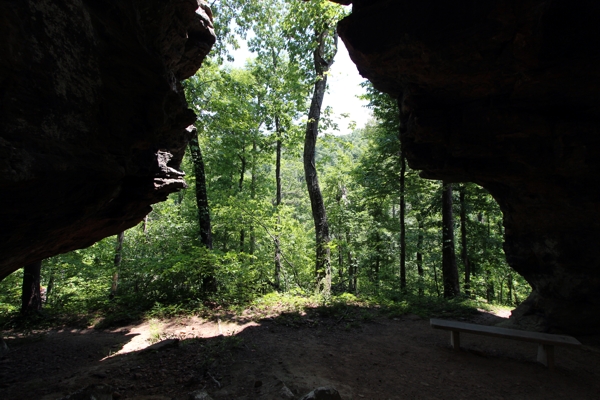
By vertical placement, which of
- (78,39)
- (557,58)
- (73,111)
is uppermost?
(557,58)

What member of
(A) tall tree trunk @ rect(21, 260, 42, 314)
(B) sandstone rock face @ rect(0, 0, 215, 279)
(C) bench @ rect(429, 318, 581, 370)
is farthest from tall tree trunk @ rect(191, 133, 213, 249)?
(C) bench @ rect(429, 318, 581, 370)

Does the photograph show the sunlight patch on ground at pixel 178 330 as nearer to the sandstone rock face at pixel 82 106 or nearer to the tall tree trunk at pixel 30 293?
the sandstone rock face at pixel 82 106

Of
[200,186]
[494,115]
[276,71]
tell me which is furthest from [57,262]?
[494,115]

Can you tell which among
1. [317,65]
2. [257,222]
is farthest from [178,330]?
[317,65]

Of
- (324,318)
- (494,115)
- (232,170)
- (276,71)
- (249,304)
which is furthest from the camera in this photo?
(232,170)

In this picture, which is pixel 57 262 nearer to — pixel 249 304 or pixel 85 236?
pixel 85 236

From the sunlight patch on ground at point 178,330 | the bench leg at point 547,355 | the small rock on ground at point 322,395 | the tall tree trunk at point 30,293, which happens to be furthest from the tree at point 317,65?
the tall tree trunk at point 30,293

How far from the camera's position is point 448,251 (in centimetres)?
1138

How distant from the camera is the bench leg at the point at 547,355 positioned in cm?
513

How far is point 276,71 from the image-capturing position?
15609mm

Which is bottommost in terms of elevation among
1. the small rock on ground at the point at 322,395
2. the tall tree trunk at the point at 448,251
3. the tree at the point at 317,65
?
the small rock on ground at the point at 322,395

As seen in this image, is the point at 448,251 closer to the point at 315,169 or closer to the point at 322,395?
the point at 315,169

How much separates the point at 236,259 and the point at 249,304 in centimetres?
187

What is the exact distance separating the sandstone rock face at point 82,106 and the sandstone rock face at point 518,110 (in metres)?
3.73
